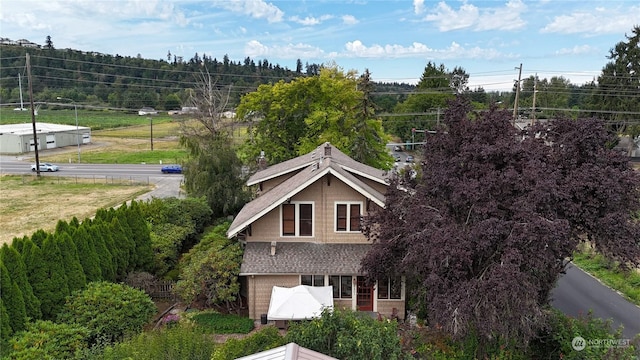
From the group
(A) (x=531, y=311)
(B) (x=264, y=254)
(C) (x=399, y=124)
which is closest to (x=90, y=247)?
(B) (x=264, y=254)

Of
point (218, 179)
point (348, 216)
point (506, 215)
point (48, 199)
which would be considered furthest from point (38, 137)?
point (506, 215)

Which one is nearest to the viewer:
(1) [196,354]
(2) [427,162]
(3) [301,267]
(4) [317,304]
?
(1) [196,354]

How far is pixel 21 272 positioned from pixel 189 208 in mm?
14119

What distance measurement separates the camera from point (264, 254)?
19.1 m

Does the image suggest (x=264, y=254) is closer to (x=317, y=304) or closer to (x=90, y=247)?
(x=317, y=304)

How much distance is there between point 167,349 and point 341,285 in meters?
8.55

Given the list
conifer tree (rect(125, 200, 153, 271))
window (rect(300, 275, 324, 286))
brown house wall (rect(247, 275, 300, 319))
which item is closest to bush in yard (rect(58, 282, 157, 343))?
brown house wall (rect(247, 275, 300, 319))

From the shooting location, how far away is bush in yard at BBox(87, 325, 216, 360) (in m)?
11.7

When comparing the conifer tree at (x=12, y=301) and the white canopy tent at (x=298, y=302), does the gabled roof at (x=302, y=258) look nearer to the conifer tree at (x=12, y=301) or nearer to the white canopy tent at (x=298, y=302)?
the white canopy tent at (x=298, y=302)

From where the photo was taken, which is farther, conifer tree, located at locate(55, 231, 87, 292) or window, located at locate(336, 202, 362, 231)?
window, located at locate(336, 202, 362, 231)

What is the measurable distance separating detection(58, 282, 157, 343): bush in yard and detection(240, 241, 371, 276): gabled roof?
4.02m

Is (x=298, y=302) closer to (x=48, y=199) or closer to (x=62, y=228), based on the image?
(x=62, y=228)

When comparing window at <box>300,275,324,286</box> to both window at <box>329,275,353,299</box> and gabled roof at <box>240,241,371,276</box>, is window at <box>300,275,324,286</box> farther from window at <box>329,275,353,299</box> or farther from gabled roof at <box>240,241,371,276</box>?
gabled roof at <box>240,241,371,276</box>

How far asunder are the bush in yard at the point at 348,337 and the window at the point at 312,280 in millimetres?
5554
